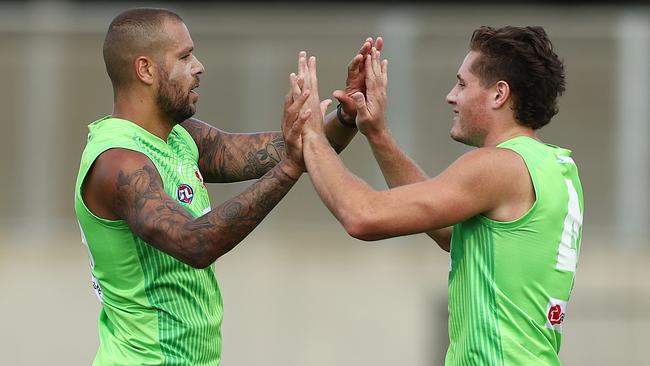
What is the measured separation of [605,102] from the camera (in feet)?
51.1

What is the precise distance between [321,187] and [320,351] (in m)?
7.12

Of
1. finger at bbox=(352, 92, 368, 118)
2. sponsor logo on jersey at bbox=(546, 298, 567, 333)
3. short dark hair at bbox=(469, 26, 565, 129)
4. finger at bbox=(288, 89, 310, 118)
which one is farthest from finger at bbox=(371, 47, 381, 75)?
sponsor logo on jersey at bbox=(546, 298, 567, 333)

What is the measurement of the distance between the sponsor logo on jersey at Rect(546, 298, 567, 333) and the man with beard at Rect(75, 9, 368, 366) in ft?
3.69

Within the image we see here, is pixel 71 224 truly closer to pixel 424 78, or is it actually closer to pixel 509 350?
pixel 424 78

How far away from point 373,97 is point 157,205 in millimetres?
1071

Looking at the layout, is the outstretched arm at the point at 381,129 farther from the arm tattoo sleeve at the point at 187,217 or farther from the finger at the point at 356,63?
the arm tattoo sleeve at the point at 187,217

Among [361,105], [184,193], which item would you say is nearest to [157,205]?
[184,193]

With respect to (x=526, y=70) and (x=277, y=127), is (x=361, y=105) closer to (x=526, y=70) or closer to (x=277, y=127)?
(x=526, y=70)

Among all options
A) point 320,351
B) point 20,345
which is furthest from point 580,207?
point 20,345

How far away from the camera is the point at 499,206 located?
174 inches

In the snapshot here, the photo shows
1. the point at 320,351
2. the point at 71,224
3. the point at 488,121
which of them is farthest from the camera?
the point at 71,224

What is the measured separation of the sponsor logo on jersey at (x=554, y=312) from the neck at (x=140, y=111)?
1.83 meters

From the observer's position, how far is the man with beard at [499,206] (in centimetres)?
436

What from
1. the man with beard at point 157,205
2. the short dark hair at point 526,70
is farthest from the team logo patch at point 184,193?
A: the short dark hair at point 526,70
